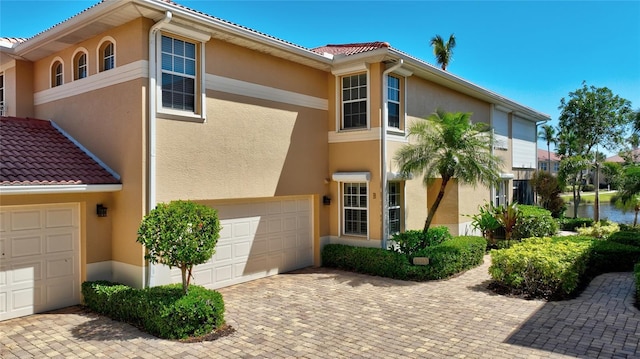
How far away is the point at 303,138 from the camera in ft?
42.8

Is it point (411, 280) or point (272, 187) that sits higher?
point (272, 187)

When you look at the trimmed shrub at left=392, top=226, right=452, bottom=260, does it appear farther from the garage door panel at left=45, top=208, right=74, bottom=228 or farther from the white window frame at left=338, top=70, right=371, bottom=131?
the garage door panel at left=45, top=208, right=74, bottom=228

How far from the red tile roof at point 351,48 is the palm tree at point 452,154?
2.85 metres

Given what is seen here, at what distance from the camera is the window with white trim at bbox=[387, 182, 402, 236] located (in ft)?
45.8

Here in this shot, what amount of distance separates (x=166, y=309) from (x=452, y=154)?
867 cm

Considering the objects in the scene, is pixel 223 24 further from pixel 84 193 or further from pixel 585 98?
pixel 585 98

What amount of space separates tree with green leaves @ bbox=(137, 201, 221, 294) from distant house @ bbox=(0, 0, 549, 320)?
5.26ft

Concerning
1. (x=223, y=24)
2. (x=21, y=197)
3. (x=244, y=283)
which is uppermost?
(x=223, y=24)

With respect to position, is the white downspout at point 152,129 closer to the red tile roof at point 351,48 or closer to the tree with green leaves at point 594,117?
the red tile roof at point 351,48

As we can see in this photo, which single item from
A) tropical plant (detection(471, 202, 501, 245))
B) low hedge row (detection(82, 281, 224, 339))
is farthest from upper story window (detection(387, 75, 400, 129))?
low hedge row (detection(82, 281, 224, 339))

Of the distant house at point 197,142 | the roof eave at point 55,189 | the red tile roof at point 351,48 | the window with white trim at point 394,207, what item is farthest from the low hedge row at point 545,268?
the roof eave at point 55,189

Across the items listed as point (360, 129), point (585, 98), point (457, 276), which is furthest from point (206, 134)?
point (585, 98)

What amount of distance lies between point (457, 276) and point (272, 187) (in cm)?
602

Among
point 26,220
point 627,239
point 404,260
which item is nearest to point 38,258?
point 26,220
